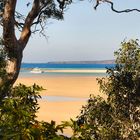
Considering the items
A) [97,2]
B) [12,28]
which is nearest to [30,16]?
[12,28]

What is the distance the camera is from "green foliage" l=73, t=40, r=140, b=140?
936cm

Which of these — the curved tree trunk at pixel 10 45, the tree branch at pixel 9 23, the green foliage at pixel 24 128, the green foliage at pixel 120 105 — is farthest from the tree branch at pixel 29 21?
the green foliage at pixel 24 128

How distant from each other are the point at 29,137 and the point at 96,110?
729 cm

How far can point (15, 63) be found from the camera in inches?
363

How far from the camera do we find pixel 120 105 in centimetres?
967

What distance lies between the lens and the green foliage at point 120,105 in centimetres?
936

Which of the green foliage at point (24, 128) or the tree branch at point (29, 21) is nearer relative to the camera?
the green foliage at point (24, 128)

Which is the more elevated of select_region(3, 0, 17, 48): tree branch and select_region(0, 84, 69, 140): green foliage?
select_region(3, 0, 17, 48): tree branch

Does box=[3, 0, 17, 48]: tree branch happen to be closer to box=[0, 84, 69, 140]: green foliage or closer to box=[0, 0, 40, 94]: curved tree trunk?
box=[0, 0, 40, 94]: curved tree trunk

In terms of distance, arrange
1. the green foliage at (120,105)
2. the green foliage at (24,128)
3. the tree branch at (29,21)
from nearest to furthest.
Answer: the green foliage at (24,128) → the green foliage at (120,105) → the tree branch at (29,21)

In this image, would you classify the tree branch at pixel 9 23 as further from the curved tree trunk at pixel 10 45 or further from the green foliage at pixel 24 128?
the green foliage at pixel 24 128

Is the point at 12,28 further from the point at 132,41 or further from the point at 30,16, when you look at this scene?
the point at 132,41

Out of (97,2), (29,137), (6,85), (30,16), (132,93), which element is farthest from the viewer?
(97,2)

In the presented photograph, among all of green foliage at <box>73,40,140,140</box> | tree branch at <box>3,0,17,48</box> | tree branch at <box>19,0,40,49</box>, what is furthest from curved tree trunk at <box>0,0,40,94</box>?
green foliage at <box>73,40,140,140</box>
